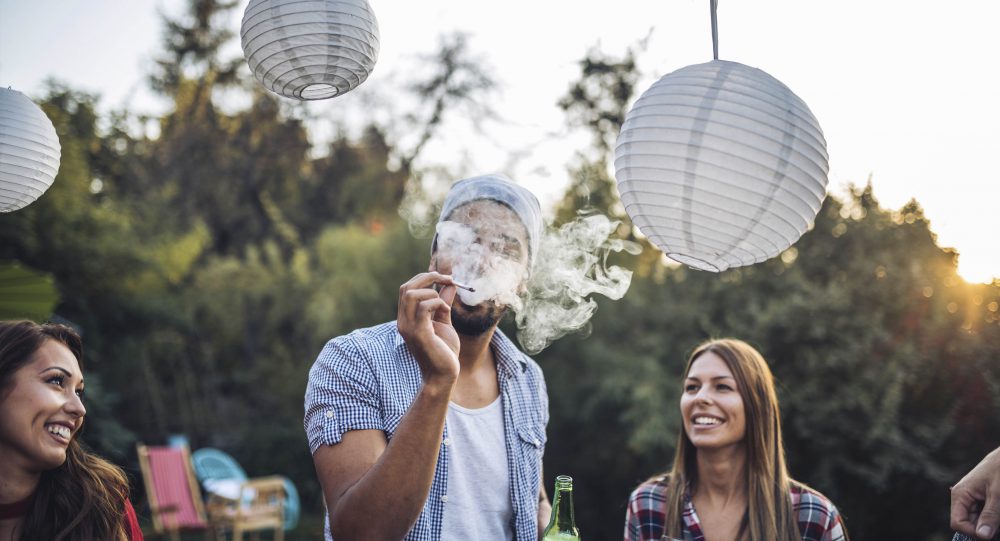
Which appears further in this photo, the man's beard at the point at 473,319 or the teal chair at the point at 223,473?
the teal chair at the point at 223,473

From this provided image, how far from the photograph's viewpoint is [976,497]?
6.77ft

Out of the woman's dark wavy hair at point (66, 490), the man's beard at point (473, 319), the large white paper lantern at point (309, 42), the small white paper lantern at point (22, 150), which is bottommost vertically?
the woman's dark wavy hair at point (66, 490)

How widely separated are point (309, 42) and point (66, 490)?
1.68 meters

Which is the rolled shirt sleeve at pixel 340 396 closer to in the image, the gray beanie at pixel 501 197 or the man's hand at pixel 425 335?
the man's hand at pixel 425 335

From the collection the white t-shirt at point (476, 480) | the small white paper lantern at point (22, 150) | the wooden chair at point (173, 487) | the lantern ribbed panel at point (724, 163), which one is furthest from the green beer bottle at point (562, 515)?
the wooden chair at point (173, 487)

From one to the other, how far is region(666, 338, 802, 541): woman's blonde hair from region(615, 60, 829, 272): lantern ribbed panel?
948 millimetres

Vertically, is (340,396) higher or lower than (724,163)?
lower

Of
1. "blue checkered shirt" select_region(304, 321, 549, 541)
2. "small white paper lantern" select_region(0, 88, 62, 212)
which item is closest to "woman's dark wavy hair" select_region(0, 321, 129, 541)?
"small white paper lantern" select_region(0, 88, 62, 212)

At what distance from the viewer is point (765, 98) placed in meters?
2.04

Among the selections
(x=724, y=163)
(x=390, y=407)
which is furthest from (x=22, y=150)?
(x=724, y=163)

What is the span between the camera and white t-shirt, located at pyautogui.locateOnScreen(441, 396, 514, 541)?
227 centimetres

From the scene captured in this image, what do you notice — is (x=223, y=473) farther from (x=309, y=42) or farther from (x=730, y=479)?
(x=309, y=42)

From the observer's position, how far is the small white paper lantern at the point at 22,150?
7.91 ft

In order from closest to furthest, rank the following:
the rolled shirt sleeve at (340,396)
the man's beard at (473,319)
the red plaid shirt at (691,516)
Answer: the rolled shirt sleeve at (340,396), the man's beard at (473,319), the red plaid shirt at (691,516)
